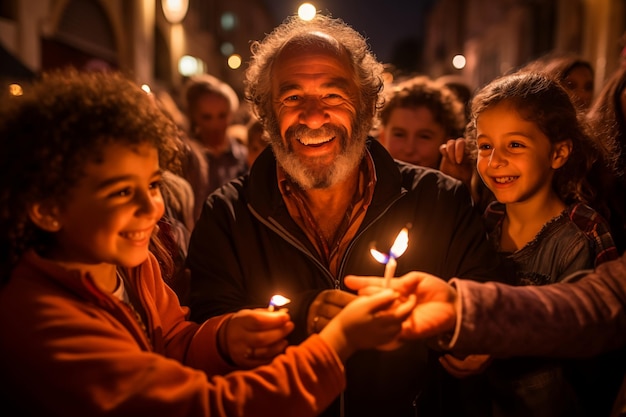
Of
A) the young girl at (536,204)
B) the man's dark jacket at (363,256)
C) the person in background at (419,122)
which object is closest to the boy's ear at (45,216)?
the man's dark jacket at (363,256)

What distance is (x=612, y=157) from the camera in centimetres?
287

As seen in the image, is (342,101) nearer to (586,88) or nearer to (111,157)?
(111,157)

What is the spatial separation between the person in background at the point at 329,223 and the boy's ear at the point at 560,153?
0.46m

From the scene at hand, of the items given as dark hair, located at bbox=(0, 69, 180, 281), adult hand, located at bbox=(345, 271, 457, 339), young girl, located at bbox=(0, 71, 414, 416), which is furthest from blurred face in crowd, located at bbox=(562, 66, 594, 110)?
dark hair, located at bbox=(0, 69, 180, 281)

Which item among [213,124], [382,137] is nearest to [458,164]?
[382,137]

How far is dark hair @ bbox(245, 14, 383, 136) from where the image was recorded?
292 centimetres

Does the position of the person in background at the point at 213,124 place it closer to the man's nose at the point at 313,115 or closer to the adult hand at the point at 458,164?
the adult hand at the point at 458,164

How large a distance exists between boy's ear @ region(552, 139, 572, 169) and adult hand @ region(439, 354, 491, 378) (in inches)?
40.2

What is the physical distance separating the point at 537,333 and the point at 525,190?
2.93ft

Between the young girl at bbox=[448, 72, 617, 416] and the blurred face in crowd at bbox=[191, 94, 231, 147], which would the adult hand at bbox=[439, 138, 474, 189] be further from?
the blurred face in crowd at bbox=[191, 94, 231, 147]

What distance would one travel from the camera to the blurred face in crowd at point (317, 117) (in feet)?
8.86

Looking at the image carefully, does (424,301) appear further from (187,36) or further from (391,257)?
(187,36)

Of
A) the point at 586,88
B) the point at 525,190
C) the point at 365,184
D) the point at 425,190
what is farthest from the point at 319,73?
the point at 586,88

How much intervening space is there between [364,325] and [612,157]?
1843mm
